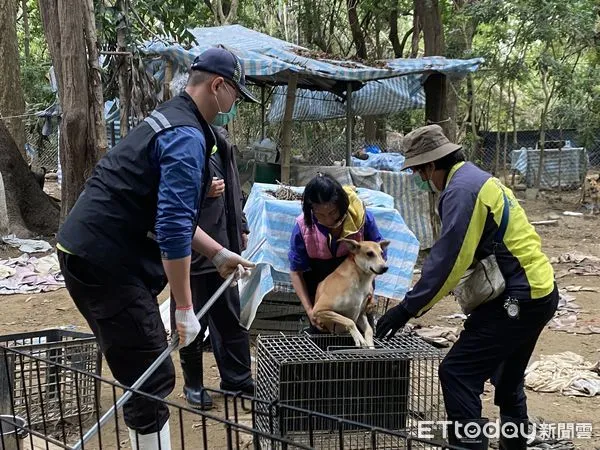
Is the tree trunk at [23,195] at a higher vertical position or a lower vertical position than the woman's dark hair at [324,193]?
lower

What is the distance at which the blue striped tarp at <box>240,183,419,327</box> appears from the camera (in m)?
5.39

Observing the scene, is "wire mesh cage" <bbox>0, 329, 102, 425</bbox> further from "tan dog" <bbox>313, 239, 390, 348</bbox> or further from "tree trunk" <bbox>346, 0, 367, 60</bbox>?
"tree trunk" <bbox>346, 0, 367, 60</bbox>

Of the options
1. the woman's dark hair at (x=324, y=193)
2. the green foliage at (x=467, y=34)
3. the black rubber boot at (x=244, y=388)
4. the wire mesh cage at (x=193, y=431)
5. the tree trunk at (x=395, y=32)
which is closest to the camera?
the wire mesh cage at (x=193, y=431)

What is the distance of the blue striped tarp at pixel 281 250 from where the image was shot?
539 cm

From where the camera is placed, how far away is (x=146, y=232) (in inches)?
111

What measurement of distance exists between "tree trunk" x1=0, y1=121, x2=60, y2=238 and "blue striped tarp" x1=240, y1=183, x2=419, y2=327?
5.90 meters

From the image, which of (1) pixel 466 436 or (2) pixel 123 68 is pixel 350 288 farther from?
(2) pixel 123 68

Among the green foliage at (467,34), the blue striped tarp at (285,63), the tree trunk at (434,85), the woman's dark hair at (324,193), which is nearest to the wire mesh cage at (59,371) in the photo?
the woman's dark hair at (324,193)

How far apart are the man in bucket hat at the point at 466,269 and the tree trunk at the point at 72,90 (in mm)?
→ 4966

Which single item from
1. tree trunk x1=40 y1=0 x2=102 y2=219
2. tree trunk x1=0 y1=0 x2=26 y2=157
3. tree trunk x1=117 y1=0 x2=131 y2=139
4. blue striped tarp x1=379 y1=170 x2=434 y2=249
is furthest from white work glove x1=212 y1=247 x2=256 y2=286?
tree trunk x1=0 y1=0 x2=26 y2=157

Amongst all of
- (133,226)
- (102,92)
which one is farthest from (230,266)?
(102,92)

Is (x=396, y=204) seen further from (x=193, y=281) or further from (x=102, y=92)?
(x=193, y=281)

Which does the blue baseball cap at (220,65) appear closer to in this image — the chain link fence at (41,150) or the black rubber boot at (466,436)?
the black rubber boot at (466,436)

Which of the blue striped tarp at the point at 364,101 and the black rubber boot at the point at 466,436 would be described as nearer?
the black rubber boot at the point at 466,436
